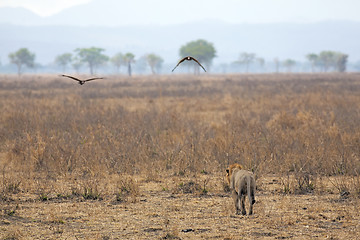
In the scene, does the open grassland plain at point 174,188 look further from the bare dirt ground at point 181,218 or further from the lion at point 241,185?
the lion at point 241,185

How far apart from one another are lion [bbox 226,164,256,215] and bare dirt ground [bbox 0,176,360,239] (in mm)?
192

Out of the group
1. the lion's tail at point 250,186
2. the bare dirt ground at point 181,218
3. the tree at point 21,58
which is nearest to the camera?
Result: the bare dirt ground at point 181,218

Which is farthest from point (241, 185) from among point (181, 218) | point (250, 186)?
point (181, 218)

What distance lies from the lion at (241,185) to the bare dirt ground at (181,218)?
7.5 inches

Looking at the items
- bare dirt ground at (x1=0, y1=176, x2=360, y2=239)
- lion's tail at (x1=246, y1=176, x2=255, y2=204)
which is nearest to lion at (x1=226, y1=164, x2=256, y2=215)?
lion's tail at (x1=246, y1=176, x2=255, y2=204)

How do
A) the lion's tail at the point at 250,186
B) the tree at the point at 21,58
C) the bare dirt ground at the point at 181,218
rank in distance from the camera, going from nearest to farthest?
the bare dirt ground at the point at 181,218 → the lion's tail at the point at 250,186 → the tree at the point at 21,58

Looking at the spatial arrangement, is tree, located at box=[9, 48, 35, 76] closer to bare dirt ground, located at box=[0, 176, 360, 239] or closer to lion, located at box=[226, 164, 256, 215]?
bare dirt ground, located at box=[0, 176, 360, 239]

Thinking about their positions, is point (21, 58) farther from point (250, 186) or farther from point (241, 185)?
point (250, 186)

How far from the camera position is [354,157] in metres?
8.83

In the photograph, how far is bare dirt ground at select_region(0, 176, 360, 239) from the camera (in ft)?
17.3

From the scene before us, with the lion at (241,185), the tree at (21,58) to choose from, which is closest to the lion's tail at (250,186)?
the lion at (241,185)

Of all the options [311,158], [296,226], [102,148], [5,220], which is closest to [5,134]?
[102,148]

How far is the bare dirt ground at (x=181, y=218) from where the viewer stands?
5.26m

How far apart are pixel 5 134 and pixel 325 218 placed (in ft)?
31.0
